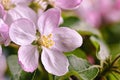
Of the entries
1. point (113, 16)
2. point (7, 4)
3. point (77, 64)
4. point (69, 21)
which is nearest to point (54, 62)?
point (77, 64)

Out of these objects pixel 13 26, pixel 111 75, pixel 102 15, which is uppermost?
pixel 13 26

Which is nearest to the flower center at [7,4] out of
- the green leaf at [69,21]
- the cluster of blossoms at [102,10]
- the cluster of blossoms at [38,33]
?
the cluster of blossoms at [38,33]

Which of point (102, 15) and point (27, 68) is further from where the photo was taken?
point (102, 15)

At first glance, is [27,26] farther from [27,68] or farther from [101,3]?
[101,3]

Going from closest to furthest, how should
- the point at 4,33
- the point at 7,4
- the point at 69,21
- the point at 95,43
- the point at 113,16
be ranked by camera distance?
the point at 4,33
the point at 7,4
the point at 95,43
the point at 69,21
the point at 113,16

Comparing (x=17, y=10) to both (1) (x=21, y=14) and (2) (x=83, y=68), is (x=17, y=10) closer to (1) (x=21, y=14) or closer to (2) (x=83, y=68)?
(1) (x=21, y=14)

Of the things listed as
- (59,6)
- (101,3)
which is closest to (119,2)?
(101,3)

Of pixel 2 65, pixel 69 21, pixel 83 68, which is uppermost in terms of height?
pixel 83 68
